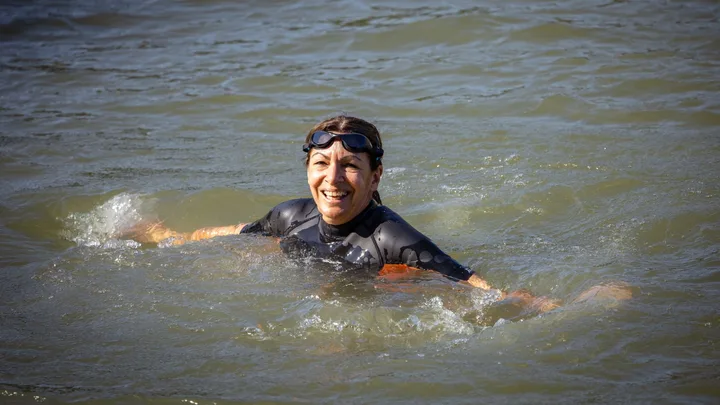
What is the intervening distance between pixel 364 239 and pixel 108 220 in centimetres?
266

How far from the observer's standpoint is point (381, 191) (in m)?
7.08

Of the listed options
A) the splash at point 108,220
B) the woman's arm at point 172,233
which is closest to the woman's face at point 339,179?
the woman's arm at point 172,233

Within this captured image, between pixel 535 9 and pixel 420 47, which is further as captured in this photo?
pixel 535 9

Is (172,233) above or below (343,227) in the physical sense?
below

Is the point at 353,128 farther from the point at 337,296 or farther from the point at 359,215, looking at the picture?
the point at 337,296

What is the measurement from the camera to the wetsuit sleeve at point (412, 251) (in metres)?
4.80

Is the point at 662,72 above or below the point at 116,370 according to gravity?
above

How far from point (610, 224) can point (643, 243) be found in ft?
1.41

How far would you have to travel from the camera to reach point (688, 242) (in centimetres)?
568

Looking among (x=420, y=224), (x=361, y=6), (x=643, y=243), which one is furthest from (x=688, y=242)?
(x=361, y=6)

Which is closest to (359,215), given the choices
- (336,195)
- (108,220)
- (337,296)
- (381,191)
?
(336,195)

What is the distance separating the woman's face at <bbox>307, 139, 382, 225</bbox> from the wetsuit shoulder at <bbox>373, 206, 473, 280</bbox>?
8.1 inches

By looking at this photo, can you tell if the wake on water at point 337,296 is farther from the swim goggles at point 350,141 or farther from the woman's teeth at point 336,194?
the swim goggles at point 350,141

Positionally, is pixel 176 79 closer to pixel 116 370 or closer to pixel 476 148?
pixel 476 148
